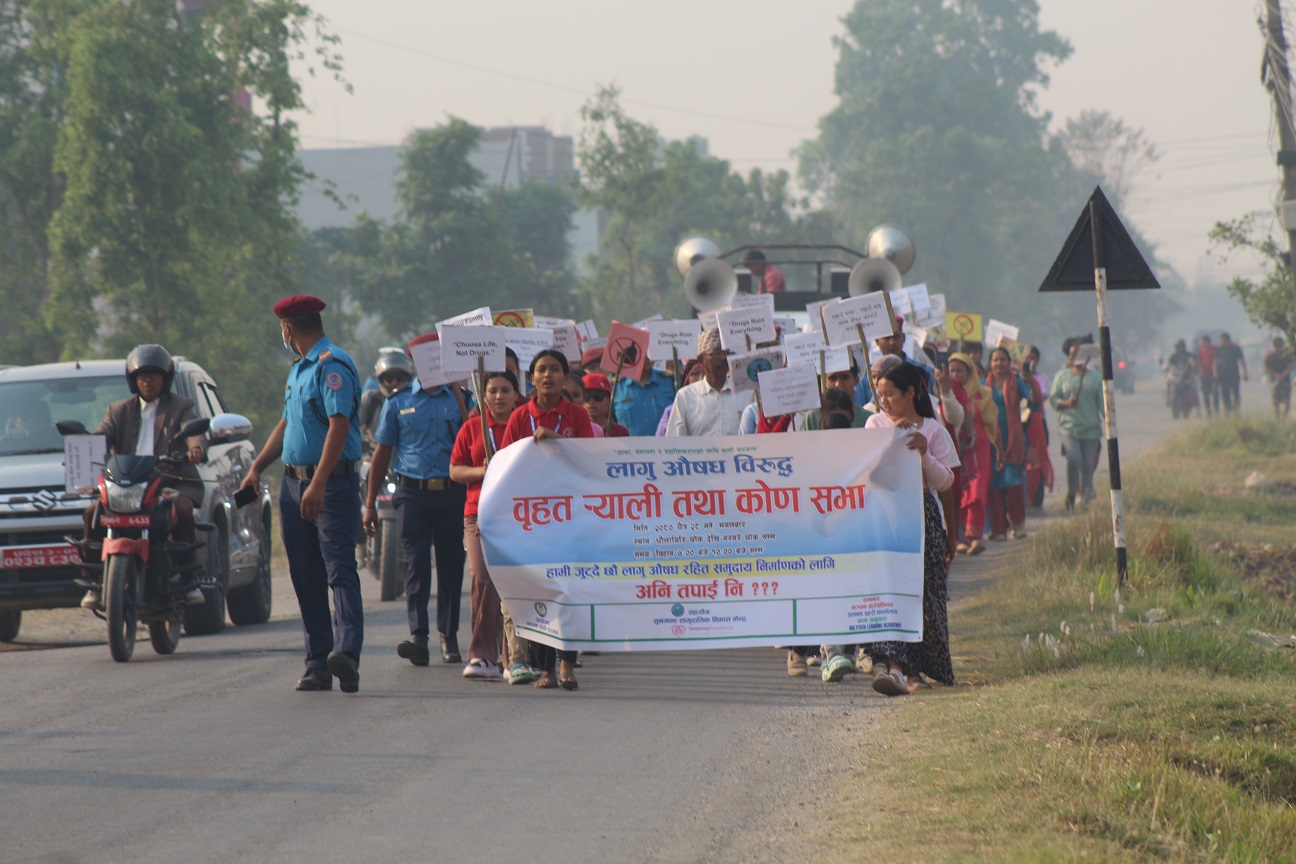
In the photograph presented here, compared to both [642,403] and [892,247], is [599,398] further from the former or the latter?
[892,247]

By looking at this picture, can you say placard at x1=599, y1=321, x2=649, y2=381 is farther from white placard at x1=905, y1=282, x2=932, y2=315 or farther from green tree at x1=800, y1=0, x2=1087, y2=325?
green tree at x1=800, y1=0, x2=1087, y2=325

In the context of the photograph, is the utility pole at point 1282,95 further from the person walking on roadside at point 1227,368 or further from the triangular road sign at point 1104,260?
the person walking on roadside at point 1227,368

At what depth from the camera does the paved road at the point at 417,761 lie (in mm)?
6090

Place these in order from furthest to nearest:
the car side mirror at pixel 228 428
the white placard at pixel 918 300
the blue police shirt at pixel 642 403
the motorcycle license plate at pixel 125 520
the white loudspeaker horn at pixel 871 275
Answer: the white loudspeaker horn at pixel 871 275 → the white placard at pixel 918 300 → the blue police shirt at pixel 642 403 → the car side mirror at pixel 228 428 → the motorcycle license plate at pixel 125 520

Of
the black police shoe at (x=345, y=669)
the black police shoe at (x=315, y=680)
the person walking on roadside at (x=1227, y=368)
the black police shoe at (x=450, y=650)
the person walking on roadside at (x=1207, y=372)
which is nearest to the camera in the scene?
the black police shoe at (x=345, y=669)

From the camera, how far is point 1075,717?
7.48 metres

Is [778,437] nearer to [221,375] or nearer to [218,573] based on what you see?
[218,573]

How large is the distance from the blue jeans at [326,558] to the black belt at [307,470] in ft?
0.08

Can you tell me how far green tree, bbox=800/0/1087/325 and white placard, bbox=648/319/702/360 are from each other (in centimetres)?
6090

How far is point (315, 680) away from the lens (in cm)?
944

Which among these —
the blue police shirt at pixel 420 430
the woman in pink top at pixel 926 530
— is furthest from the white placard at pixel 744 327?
the woman in pink top at pixel 926 530

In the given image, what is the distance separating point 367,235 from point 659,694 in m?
42.2

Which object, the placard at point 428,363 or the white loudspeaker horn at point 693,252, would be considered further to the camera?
the white loudspeaker horn at point 693,252

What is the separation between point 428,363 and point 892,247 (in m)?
13.8
